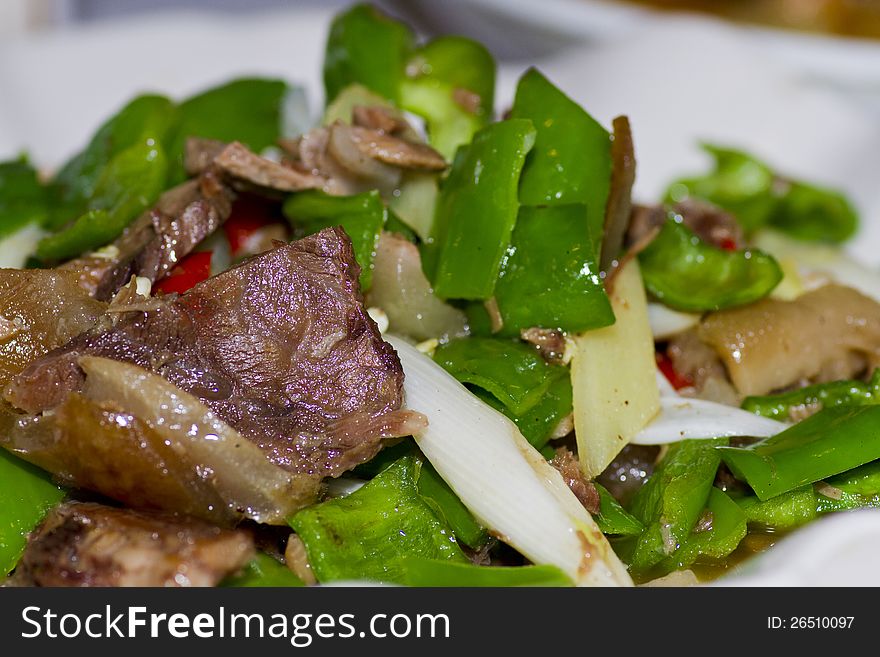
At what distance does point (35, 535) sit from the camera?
1899 millimetres

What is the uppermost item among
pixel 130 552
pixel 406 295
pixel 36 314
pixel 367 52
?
pixel 367 52

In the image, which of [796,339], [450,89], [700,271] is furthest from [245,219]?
[796,339]

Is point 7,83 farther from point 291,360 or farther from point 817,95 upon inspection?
point 817,95

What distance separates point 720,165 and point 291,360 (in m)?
Answer: 2.36

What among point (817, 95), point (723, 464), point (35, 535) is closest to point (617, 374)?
A: point (723, 464)

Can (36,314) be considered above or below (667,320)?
above

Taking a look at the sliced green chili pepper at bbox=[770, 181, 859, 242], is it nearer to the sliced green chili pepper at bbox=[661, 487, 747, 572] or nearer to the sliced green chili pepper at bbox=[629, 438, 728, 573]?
the sliced green chili pepper at bbox=[629, 438, 728, 573]

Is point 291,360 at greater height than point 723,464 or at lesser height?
greater

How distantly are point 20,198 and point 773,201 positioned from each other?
2.50m

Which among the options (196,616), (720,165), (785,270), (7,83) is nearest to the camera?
(196,616)

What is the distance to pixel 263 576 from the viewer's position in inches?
71.6

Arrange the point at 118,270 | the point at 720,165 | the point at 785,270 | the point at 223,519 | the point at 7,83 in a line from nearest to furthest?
1. the point at 223,519
2. the point at 118,270
3. the point at 785,270
4. the point at 720,165
5. the point at 7,83

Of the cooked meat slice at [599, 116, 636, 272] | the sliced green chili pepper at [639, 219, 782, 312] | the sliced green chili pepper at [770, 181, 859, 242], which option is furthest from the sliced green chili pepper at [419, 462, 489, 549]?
the sliced green chili pepper at [770, 181, 859, 242]

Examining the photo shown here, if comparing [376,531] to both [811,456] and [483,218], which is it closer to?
[483,218]
